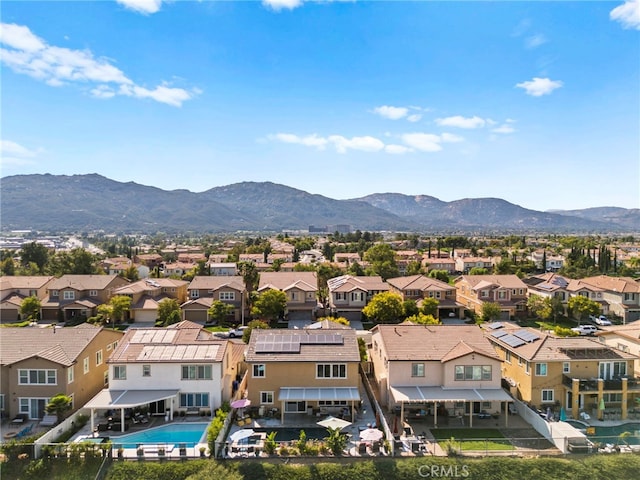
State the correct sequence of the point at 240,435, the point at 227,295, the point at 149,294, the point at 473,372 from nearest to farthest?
1. the point at 240,435
2. the point at 473,372
3. the point at 227,295
4. the point at 149,294

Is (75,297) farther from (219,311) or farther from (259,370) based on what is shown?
(259,370)

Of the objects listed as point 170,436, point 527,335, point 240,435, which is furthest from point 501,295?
point 170,436

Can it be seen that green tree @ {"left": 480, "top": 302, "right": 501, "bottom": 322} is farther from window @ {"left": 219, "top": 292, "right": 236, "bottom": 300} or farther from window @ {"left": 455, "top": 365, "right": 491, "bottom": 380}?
window @ {"left": 219, "top": 292, "right": 236, "bottom": 300}

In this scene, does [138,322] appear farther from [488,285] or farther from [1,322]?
[488,285]

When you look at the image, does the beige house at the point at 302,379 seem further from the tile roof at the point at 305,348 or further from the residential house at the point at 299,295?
the residential house at the point at 299,295

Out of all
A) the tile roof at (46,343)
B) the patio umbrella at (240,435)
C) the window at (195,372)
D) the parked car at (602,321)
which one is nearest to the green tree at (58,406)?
the tile roof at (46,343)

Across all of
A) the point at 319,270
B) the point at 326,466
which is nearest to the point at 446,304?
the point at 319,270
